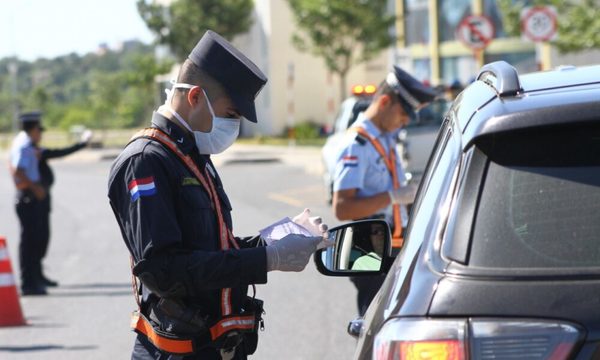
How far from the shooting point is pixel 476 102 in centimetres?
334

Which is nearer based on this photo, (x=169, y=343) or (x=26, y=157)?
(x=169, y=343)

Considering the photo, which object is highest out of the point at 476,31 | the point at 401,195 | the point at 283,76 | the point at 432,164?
the point at 432,164

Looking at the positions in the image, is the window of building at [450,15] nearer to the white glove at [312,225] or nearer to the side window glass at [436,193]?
the white glove at [312,225]

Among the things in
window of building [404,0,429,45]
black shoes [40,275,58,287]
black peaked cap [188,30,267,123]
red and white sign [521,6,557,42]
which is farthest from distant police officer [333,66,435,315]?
window of building [404,0,429,45]

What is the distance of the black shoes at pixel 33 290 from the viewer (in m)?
11.9

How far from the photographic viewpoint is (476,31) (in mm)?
19812

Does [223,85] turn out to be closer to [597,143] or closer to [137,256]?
[137,256]

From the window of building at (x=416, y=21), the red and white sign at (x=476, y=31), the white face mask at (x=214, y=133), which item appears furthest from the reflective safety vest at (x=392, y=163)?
the window of building at (x=416, y=21)

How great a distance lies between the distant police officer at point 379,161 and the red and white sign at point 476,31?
13.3 m

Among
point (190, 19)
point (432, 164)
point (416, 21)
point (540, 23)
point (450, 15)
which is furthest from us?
point (190, 19)

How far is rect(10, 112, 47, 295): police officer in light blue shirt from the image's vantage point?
12172 mm

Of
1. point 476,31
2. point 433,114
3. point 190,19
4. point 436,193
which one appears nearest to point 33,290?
point 433,114

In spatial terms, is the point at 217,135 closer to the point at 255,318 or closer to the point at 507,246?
the point at 255,318

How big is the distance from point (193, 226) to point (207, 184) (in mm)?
178
